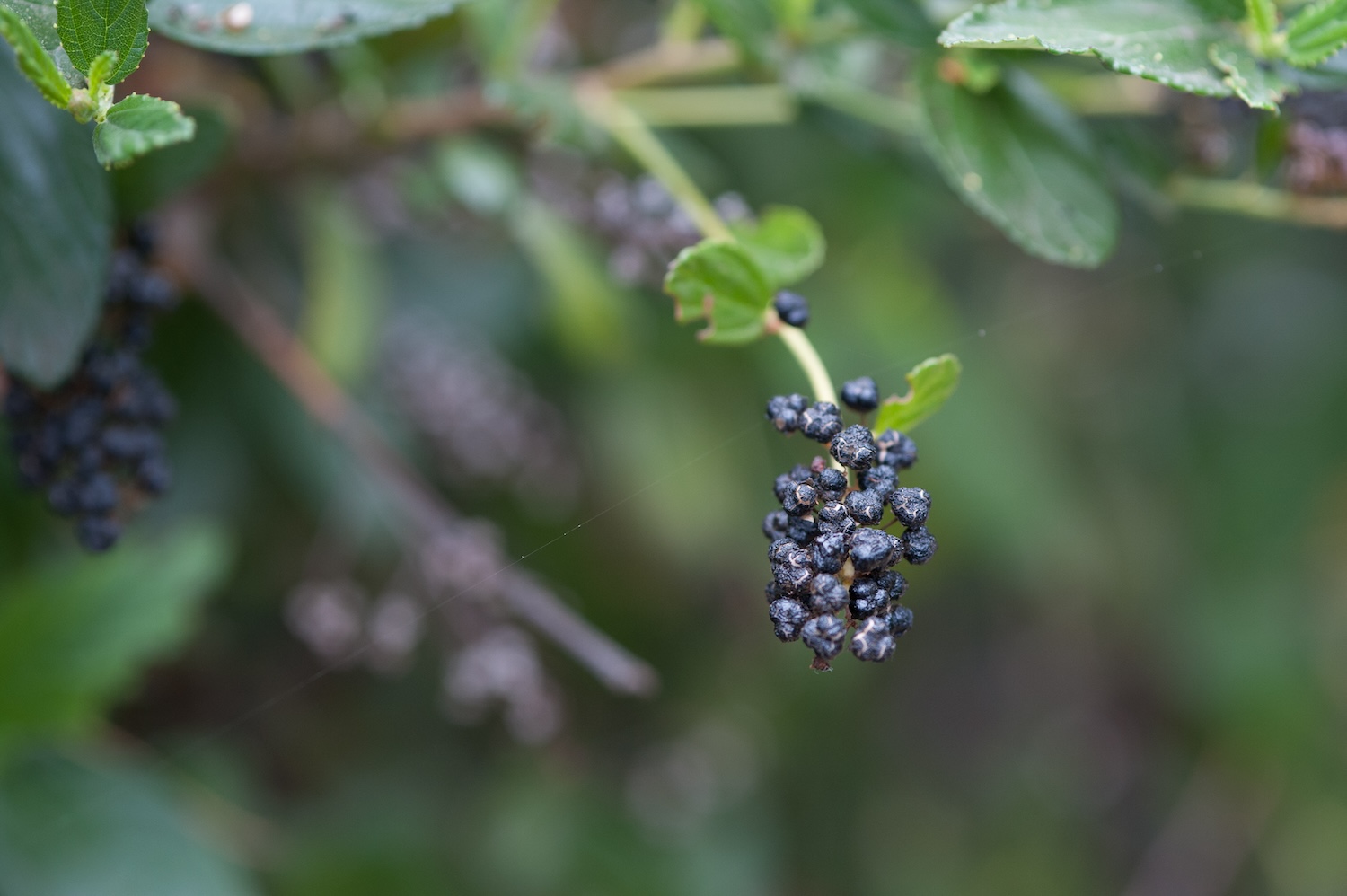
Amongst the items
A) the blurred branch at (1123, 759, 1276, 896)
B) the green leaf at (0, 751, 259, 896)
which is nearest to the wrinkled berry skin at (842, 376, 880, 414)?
the green leaf at (0, 751, 259, 896)

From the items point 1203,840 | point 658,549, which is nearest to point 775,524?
point 658,549

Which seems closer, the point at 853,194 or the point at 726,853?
the point at 853,194

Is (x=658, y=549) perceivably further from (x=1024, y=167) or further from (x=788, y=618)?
(x=788, y=618)

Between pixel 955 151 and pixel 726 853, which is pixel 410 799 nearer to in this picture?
pixel 726 853

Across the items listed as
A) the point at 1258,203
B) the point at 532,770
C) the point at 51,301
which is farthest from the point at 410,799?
the point at 1258,203

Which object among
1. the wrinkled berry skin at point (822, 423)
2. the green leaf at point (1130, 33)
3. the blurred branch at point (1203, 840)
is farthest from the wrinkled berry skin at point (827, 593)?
the blurred branch at point (1203, 840)

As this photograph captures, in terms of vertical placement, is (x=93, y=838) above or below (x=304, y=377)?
below
